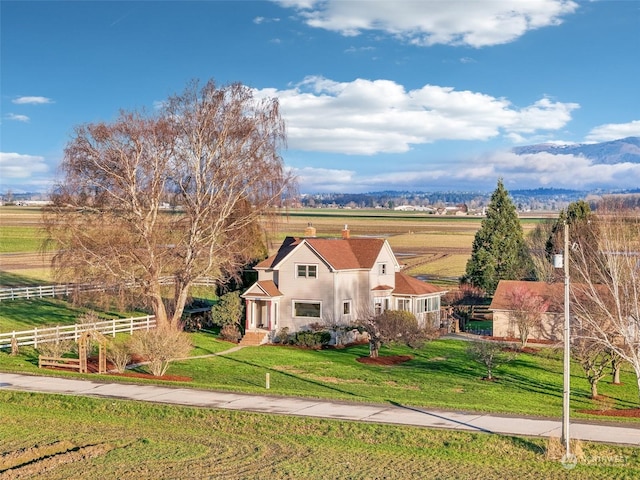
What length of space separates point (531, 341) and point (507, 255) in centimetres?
1764

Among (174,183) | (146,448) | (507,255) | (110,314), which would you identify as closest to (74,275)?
(174,183)

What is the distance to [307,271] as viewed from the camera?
4750cm

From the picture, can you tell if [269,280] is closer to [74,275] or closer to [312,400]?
[74,275]

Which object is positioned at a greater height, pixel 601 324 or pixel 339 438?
pixel 601 324

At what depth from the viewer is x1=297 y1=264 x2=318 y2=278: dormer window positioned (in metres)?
47.3

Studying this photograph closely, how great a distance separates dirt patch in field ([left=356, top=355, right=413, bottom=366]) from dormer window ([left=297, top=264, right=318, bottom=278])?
25.6 feet

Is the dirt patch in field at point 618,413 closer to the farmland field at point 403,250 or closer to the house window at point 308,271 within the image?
the house window at point 308,271

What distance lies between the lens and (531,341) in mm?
49062

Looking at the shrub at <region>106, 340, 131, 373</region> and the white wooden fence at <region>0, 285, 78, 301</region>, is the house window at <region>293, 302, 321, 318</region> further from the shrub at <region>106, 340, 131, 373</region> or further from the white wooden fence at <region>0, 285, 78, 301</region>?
the white wooden fence at <region>0, 285, 78, 301</region>

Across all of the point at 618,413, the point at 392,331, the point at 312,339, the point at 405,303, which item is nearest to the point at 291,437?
the point at 618,413

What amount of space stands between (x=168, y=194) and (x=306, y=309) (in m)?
11.1

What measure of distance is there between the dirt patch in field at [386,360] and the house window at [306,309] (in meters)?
6.57

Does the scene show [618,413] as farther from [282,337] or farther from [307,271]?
[307,271]

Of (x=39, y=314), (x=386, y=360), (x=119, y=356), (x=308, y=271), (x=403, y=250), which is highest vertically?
(x=403, y=250)
